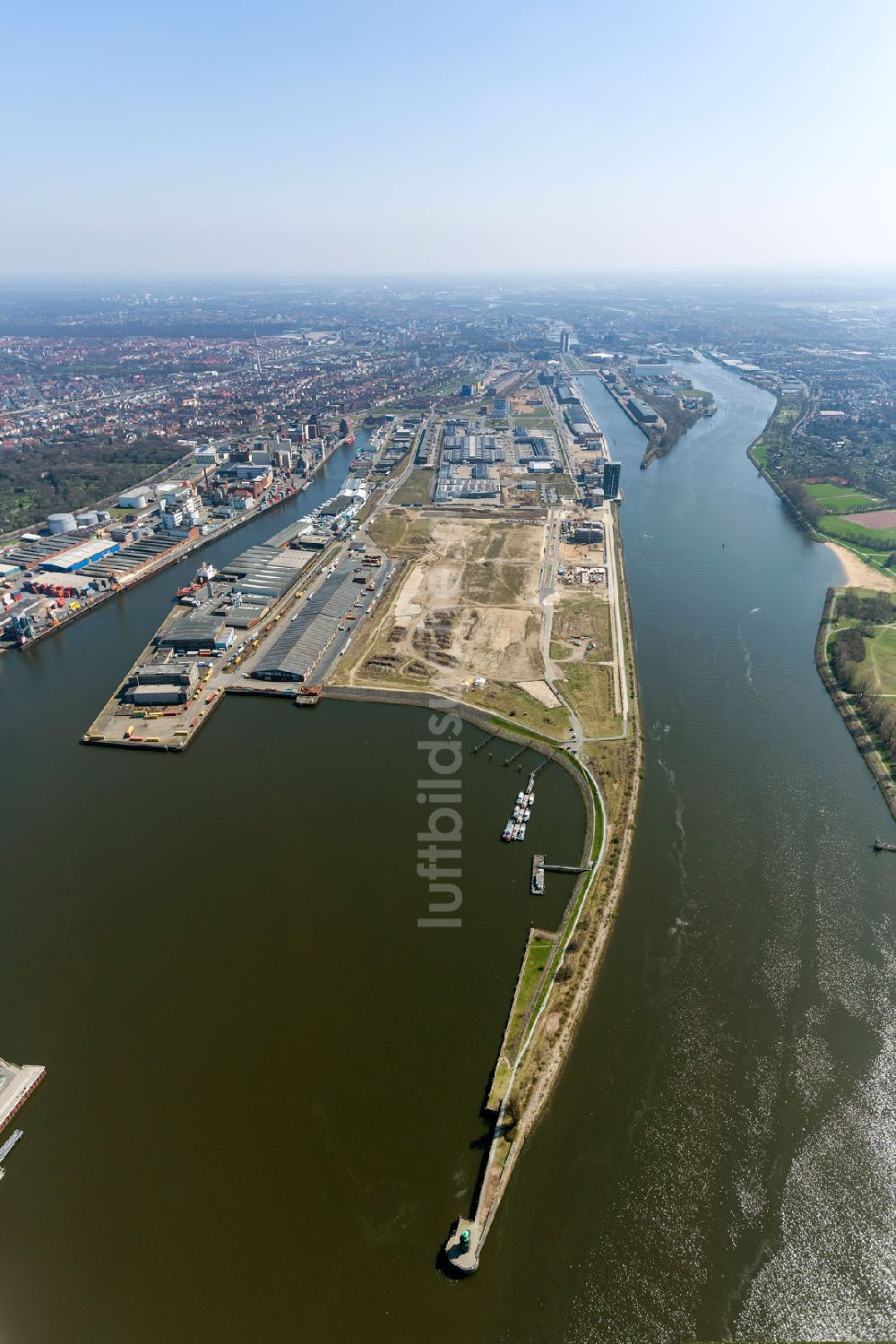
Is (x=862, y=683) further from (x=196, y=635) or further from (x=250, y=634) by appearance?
(x=196, y=635)

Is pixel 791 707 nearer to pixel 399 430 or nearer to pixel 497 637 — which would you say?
pixel 497 637

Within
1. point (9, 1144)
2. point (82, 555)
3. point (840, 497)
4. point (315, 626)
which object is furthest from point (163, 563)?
point (840, 497)

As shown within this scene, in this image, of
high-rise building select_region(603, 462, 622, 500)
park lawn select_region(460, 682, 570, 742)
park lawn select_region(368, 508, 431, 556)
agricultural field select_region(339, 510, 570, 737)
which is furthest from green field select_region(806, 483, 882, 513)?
park lawn select_region(460, 682, 570, 742)

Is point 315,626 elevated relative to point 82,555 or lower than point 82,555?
lower

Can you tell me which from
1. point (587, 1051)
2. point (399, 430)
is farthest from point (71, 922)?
point (399, 430)

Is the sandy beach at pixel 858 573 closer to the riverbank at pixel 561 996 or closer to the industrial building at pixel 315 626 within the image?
the riverbank at pixel 561 996

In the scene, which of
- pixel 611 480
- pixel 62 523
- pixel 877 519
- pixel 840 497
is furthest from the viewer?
pixel 840 497
